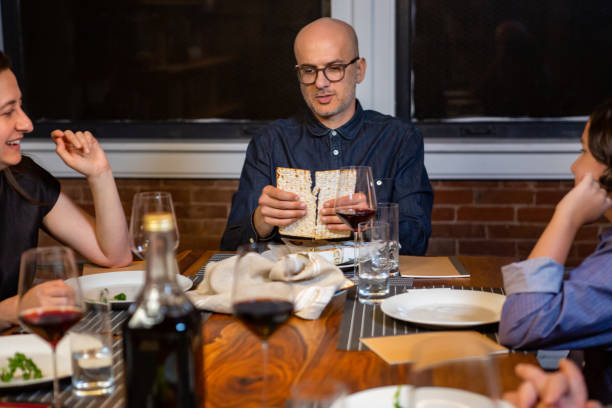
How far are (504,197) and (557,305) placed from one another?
1865mm

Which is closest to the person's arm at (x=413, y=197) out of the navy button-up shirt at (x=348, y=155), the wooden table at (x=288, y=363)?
the navy button-up shirt at (x=348, y=155)

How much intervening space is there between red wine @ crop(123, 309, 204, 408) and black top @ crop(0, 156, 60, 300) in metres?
1.02

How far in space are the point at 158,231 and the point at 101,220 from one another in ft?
3.58

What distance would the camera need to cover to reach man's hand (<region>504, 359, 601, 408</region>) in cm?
83

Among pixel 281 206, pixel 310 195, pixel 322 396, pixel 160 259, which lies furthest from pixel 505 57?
pixel 322 396

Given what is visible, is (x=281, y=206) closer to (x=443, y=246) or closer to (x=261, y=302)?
(x=261, y=302)

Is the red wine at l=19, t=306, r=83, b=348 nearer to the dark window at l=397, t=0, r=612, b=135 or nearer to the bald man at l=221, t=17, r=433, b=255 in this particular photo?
the bald man at l=221, t=17, r=433, b=255

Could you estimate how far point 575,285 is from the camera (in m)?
1.21

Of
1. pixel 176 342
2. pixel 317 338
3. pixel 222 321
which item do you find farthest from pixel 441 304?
pixel 176 342

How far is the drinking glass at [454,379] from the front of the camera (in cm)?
59

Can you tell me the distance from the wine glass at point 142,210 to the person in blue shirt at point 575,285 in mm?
697

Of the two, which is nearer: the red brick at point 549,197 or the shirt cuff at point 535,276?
the shirt cuff at point 535,276

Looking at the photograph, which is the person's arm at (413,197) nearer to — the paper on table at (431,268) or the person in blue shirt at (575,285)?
the paper on table at (431,268)

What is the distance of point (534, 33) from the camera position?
293 centimetres
